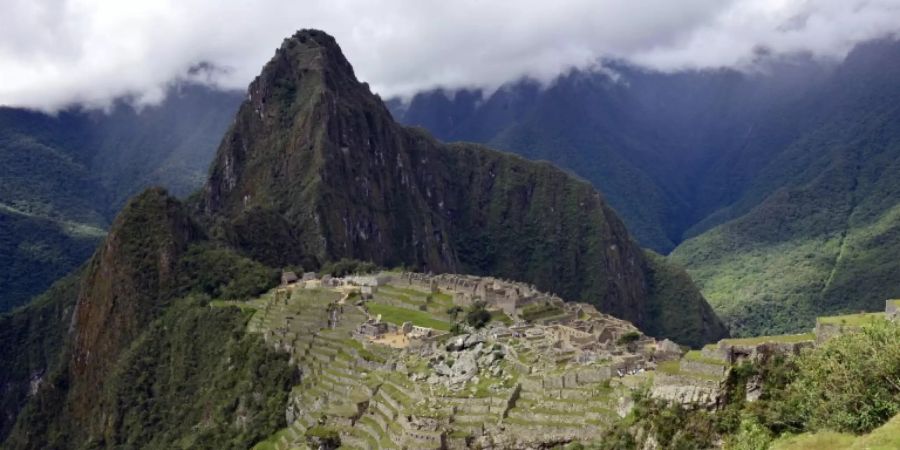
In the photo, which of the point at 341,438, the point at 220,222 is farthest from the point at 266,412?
the point at 220,222

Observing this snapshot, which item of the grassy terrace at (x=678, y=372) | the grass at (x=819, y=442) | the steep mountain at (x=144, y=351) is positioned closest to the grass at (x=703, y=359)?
the grassy terrace at (x=678, y=372)

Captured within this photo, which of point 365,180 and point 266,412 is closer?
point 266,412

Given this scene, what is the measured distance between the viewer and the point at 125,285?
124 meters

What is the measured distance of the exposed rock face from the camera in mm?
120188

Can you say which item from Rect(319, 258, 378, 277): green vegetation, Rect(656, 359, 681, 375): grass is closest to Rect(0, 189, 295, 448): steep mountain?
Rect(319, 258, 378, 277): green vegetation

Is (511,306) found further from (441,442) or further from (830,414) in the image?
(830,414)

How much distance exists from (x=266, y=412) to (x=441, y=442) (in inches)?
1176

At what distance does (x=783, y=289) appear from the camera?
199m

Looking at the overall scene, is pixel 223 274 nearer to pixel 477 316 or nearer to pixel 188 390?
pixel 188 390

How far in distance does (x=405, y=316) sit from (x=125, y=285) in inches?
2436

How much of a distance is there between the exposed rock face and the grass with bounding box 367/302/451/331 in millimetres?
48899

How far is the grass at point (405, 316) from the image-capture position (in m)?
75.8

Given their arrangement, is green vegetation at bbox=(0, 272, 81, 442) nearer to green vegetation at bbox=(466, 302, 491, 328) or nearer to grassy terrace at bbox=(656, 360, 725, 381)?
green vegetation at bbox=(466, 302, 491, 328)

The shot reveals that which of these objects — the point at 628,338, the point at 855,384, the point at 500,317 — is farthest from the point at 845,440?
the point at 500,317
